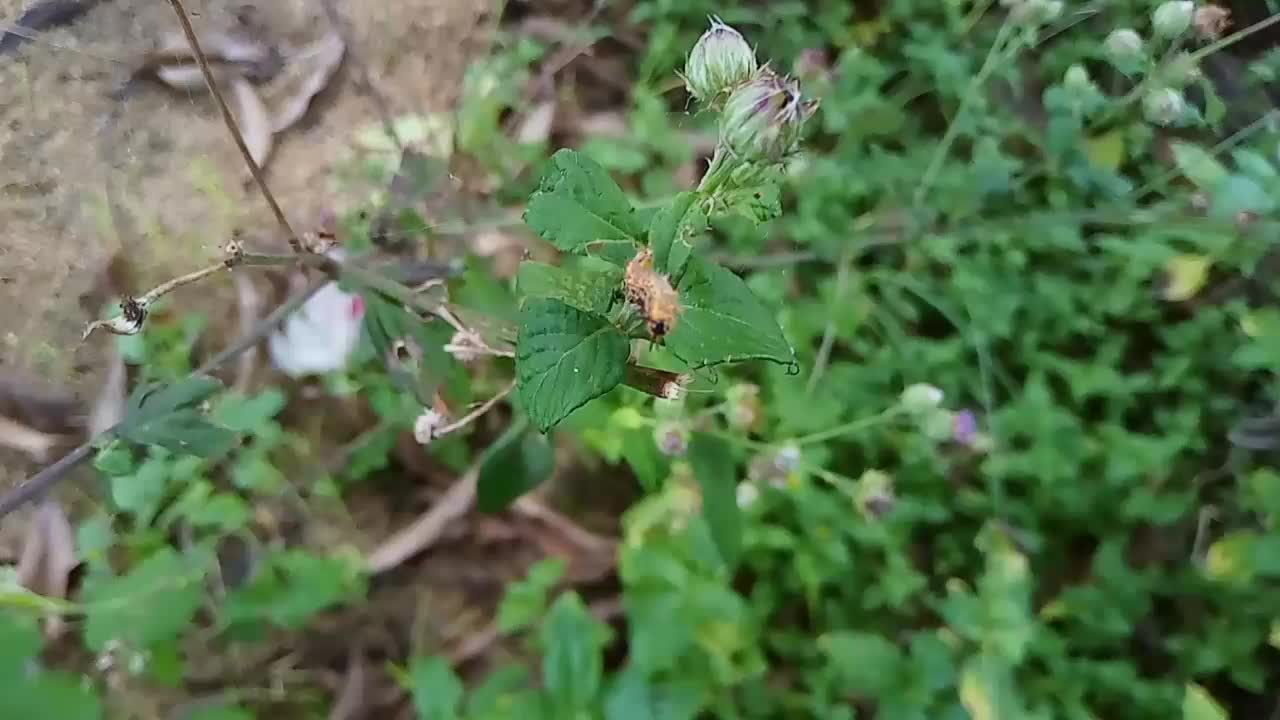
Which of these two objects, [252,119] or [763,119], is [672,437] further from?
[252,119]

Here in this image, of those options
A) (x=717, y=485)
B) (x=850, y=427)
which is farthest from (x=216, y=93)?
(x=850, y=427)

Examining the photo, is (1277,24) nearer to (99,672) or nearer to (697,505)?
(697,505)

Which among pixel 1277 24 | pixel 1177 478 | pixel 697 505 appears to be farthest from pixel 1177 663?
pixel 1277 24

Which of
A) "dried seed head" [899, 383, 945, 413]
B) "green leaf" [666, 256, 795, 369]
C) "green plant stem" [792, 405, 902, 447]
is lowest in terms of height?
"green plant stem" [792, 405, 902, 447]

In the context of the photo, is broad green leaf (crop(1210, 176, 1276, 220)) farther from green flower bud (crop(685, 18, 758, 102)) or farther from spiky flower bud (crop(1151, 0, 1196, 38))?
green flower bud (crop(685, 18, 758, 102))

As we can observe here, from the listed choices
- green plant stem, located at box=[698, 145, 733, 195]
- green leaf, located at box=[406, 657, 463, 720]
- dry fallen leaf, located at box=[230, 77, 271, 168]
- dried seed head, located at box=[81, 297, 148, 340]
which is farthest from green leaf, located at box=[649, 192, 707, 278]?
dry fallen leaf, located at box=[230, 77, 271, 168]

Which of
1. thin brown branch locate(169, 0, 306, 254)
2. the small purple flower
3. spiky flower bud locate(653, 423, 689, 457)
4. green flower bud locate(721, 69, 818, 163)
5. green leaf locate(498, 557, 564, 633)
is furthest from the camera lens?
green leaf locate(498, 557, 564, 633)

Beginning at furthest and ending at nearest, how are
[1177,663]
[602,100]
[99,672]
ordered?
[602,100] < [1177,663] < [99,672]
